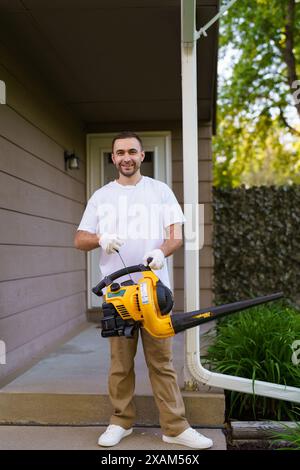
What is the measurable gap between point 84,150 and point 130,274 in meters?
3.42

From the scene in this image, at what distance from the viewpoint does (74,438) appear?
274 centimetres

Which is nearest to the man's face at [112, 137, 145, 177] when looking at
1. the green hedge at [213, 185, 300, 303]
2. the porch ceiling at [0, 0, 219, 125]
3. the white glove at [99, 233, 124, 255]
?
the white glove at [99, 233, 124, 255]

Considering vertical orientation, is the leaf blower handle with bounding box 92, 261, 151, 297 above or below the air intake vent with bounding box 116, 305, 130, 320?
above

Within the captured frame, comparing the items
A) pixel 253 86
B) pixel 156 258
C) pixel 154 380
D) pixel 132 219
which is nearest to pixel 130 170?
pixel 132 219

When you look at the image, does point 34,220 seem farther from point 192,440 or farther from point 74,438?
point 192,440

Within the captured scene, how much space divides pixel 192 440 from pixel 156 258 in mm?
942

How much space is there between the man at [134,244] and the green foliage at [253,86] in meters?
6.16

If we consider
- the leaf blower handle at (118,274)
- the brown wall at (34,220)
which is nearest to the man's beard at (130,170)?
the leaf blower handle at (118,274)

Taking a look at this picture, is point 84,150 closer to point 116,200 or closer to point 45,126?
point 45,126

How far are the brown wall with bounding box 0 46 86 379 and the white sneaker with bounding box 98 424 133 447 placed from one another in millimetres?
936

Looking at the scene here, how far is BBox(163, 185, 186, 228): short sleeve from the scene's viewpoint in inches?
104

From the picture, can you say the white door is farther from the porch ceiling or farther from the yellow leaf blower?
the yellow leaf blower
